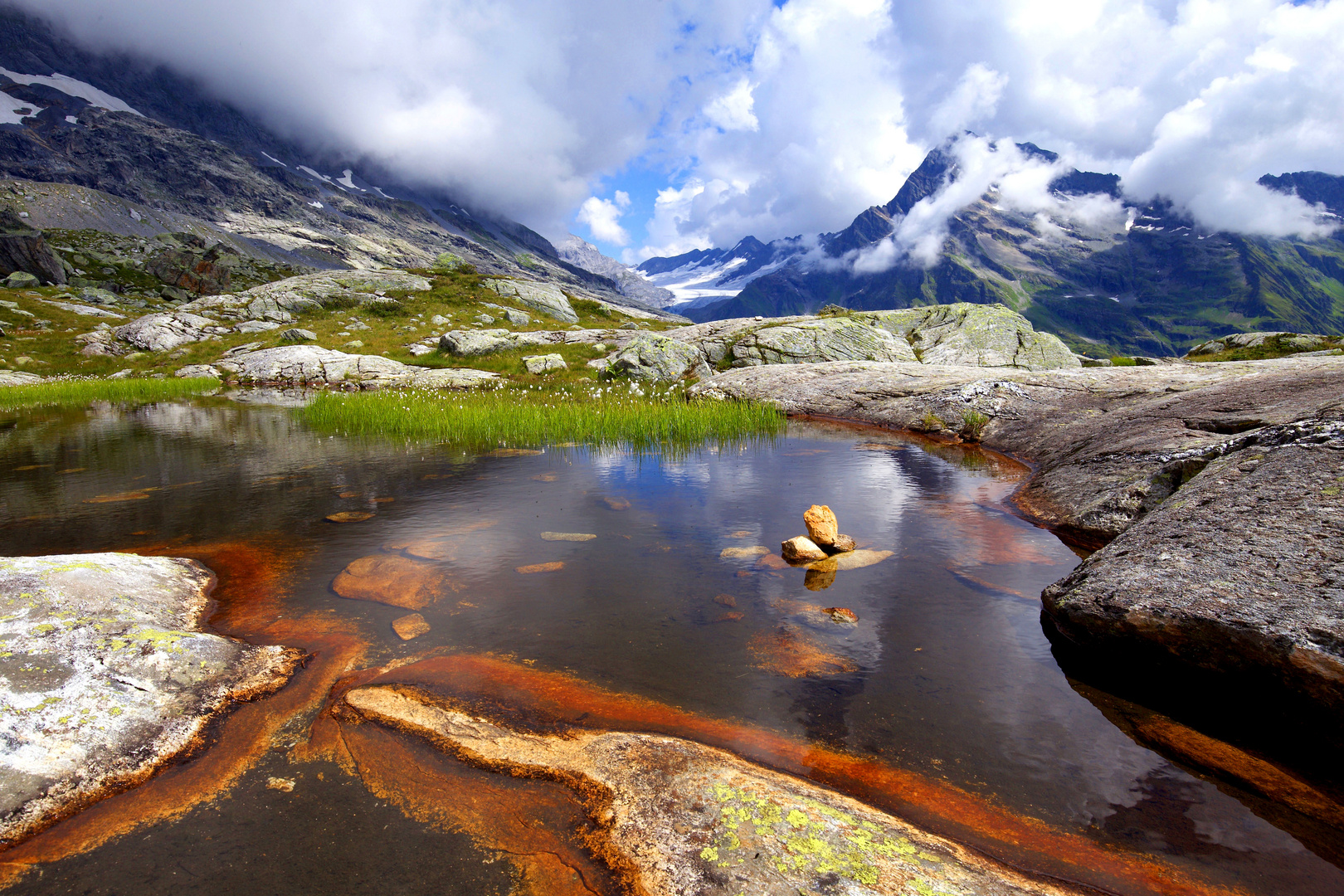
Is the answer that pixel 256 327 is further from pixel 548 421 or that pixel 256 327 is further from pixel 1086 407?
pixel 1086 407

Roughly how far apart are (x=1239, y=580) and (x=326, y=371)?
4350cm

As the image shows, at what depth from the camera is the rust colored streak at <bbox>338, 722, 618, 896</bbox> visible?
340 cm

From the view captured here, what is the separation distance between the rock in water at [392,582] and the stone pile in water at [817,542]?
189 inches

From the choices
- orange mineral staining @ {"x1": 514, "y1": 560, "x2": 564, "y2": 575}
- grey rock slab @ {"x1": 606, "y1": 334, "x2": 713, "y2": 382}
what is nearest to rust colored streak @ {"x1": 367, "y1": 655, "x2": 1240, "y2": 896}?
orange mineral staining @ {"x1": 514, "y1": 560, "x2": 564, "y2": 575}

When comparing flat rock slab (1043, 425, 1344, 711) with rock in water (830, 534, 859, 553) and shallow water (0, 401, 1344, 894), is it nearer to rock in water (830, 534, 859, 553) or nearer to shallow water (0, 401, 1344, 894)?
shallow water (0, 401, 1344, 894)

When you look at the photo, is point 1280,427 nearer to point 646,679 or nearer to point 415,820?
point 646,679

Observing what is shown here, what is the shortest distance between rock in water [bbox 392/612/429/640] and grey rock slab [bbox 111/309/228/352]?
171 feet

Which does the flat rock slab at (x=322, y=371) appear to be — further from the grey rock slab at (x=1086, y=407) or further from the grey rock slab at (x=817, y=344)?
the grey rock slab at (x=1086, y=407)

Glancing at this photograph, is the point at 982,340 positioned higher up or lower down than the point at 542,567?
higher up

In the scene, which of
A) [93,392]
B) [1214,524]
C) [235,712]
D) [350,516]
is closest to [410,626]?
[235,712]

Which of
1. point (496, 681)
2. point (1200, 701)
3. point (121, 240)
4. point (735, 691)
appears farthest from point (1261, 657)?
point (121, 240)

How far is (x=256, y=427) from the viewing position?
20875mm

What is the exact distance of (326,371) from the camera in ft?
124

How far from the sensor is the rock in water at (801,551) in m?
8.28
